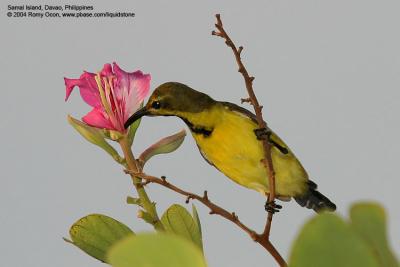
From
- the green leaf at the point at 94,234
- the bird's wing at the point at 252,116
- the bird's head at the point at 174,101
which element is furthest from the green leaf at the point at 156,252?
the bird's wing at the point at 252,116

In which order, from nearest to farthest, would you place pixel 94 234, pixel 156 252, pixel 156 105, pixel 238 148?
pixel 156 252 → pixel 94 234 → pixel 156 105 → pixel 238 148

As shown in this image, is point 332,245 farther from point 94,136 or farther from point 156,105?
point 156,105

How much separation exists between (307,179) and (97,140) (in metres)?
0.54

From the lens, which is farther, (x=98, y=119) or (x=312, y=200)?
(x=312, y=200)

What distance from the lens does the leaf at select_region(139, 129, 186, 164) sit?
0.41 meters

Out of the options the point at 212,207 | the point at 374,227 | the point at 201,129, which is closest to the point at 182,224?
the point at 212,207

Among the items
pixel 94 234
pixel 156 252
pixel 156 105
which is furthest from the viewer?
pixel 156 105

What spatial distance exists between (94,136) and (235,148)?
1.38 feet

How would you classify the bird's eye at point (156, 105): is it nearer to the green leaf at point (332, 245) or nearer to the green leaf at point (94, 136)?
the green leaf at point (94, 136)

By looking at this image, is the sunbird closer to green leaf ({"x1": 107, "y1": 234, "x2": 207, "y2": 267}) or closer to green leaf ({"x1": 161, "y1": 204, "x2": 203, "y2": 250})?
green leaf ({"x1": 161, "y1": 204, "x2": 203, "y2": 250})

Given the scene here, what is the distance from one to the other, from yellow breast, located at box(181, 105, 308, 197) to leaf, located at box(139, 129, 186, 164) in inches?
14.4

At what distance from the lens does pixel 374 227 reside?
0.14 m

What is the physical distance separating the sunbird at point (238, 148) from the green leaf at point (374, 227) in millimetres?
590

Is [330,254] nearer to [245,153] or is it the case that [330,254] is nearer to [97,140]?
[97,140]
